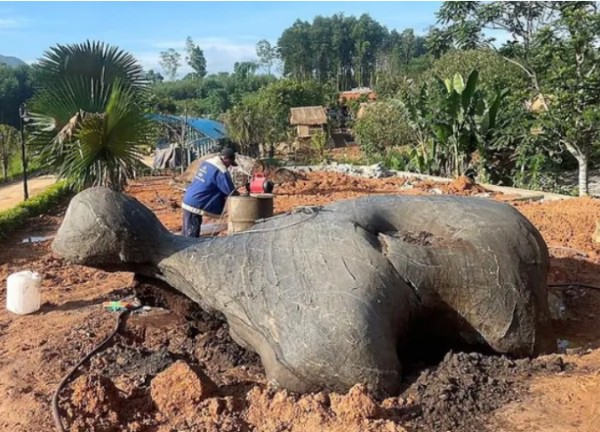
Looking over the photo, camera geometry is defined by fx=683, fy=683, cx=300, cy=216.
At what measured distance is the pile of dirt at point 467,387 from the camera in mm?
3754

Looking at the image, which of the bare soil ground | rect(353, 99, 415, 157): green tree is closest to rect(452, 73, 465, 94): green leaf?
rect(353, 99, 415, 157): green tree

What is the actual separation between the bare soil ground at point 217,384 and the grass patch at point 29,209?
4.82 m

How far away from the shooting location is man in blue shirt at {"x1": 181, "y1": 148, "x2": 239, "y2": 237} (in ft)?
23.4

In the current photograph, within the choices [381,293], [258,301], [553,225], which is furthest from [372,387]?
[553,225]

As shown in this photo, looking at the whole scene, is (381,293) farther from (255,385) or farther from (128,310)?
(128,310)

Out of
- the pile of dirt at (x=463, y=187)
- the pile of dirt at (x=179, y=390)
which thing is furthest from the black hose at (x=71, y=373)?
the pile of dirt at (x=463, y=187)

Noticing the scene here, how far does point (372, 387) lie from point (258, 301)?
0.91m

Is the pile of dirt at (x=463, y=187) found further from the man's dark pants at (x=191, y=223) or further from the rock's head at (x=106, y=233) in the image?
the rock's head at (x=106, y=233)

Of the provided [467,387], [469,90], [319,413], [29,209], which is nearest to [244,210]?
[467,387]

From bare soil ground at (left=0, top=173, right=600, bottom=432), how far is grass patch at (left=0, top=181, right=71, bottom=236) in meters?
4.82

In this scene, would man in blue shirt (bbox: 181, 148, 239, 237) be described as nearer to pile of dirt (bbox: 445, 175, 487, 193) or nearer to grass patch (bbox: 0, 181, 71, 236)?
grass patch (bbox: 0, 181, 71, 236)

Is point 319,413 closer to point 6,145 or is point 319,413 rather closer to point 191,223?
point 191,223

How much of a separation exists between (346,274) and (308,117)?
112 feet

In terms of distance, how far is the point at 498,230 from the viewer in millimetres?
4871
